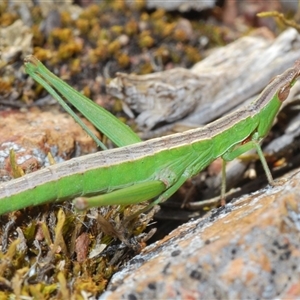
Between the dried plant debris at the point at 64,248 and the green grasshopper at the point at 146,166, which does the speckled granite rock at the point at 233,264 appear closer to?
the dried plant debris at the point at 64,248

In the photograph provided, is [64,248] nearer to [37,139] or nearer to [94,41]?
[37,139]

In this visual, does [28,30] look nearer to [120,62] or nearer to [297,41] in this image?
[120,62]

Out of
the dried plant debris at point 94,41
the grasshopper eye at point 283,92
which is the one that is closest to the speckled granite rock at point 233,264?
the grasshopper eye at point 283,92

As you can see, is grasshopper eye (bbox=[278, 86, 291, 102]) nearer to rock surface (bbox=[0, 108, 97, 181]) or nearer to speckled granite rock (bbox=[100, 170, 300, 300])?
speckled granite rock (bbox=[100, 170, 300, 300])

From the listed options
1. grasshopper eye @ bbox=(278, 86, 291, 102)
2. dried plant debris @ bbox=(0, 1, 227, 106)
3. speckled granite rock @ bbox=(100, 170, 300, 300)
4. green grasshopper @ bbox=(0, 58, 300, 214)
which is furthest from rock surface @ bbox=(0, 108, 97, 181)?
grasshopper eye @ bbox=(278, 86, 291, 102)

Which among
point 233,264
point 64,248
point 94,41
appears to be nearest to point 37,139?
point 64,248

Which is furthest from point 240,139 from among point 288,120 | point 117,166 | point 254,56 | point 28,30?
point 28,30
